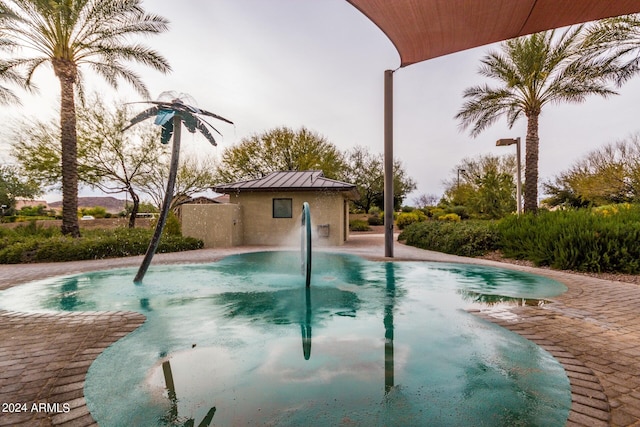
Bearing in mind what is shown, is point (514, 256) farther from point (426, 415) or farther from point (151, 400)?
Result: point (151, 400)

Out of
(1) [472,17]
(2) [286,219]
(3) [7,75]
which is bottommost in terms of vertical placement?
(2) [286,219]

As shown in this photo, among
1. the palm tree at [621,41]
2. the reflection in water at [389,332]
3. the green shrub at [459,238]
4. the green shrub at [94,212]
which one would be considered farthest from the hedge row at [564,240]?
the green shrub at [94,212]

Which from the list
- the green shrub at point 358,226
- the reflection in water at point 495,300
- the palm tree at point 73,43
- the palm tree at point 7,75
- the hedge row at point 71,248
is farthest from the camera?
the green shrub at point 358,226

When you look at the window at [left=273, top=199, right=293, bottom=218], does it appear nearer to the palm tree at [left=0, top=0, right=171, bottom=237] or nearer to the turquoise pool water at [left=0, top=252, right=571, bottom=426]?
the palm tree at [left=0, top=0, right=171, bottom=237]

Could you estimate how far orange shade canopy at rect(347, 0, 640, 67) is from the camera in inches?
128

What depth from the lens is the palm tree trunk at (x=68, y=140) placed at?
550 inches

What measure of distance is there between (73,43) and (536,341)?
18792 millimetres

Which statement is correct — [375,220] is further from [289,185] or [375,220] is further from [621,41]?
[621,41]

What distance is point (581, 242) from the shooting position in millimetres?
9422

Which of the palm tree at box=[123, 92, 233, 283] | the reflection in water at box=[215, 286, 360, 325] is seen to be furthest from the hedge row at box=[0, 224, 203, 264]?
the reflection in water at box=[215, 286, 360, 325]

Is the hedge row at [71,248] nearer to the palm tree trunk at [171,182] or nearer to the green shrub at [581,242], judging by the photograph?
the palm tree trunk at [171,182]

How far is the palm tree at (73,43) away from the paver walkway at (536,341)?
1120 cm

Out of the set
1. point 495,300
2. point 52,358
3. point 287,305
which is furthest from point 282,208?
point 52,358

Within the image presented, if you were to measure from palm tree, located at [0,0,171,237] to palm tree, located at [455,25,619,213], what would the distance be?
16.1 metres
